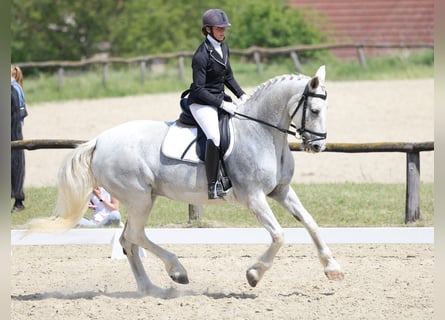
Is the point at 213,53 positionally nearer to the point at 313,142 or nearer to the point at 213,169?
the point at 213,169

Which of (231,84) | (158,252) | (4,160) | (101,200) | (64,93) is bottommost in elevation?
(64,93)

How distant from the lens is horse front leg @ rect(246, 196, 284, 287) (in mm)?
5723

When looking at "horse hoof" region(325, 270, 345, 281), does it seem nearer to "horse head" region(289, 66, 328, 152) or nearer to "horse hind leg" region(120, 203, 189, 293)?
"horse head" region(289, 66, 328, 152)

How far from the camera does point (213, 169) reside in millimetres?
5840

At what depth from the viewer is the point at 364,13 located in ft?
86.8

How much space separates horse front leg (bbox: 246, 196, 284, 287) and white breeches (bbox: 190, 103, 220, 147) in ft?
1.66

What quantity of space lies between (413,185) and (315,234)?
10.3 ft

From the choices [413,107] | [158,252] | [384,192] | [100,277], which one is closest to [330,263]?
[158,252]

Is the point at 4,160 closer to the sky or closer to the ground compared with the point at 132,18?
closer to the sky

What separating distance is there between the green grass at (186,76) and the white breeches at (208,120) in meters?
13.6

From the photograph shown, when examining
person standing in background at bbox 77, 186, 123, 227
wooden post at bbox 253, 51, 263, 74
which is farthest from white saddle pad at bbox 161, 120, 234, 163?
wooden post at bbox 253, 51, 263, 74

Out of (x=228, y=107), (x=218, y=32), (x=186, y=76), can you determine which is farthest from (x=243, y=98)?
(x=186, y=76)

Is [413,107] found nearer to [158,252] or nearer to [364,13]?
[364,13]

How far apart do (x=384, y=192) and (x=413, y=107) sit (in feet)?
24.4
